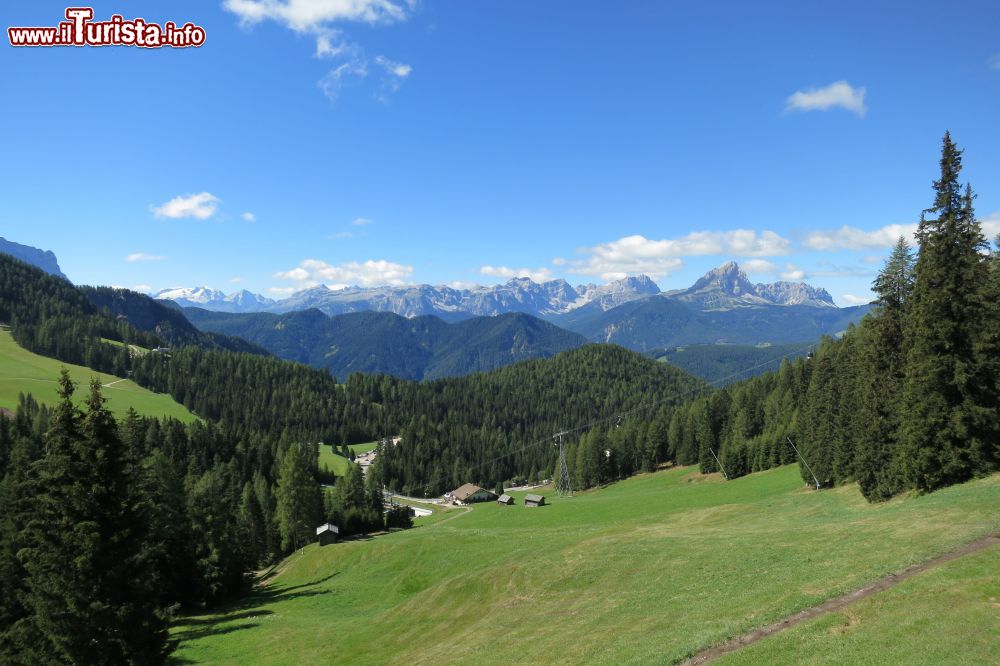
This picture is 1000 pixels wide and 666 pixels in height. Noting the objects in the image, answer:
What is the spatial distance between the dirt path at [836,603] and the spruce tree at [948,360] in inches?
695

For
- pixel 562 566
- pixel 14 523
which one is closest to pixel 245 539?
pixel 14 523

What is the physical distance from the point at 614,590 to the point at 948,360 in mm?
29039

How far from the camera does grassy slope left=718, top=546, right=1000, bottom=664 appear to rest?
1523 cm

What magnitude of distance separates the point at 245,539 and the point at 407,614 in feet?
147

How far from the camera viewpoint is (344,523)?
97.1m

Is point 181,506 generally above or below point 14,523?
below

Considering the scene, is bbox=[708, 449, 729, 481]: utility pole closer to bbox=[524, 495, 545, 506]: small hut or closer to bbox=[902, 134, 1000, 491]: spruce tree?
bbox=[524, 495, 545, 506]: small hut

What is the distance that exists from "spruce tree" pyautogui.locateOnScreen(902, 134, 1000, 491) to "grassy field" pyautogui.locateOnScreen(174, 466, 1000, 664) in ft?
7.97

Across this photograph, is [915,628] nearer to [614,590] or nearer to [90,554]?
[614,590]

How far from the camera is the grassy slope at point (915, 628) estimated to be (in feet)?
50.0

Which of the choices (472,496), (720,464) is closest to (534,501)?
(720,464)

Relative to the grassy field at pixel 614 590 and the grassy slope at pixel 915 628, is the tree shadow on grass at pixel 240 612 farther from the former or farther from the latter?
the grassy slope at pixel 915 628

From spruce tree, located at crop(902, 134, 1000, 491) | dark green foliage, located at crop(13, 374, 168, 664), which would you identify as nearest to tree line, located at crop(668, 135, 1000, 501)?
spruce tree, located at crop(902, 134, 1000, 491)

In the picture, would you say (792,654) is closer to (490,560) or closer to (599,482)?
(490,560)
